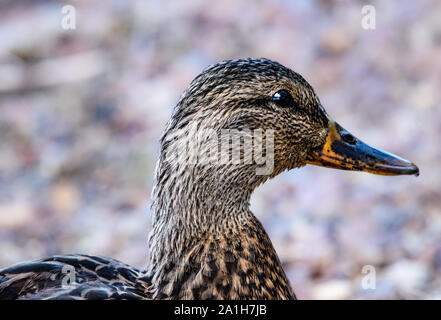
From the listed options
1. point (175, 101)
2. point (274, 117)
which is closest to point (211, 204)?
point (274, 117)

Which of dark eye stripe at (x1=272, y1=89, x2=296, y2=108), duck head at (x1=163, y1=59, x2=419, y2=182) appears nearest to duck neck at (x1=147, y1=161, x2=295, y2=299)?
duck head at (x1=163, y1=59, x2=419, y2=182)

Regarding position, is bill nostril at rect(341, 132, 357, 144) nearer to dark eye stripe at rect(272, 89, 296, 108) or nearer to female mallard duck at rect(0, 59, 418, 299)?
female mallard duck at rect(0, 59, 418, 299)

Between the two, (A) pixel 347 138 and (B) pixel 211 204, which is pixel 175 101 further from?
(B) pixel 211 204

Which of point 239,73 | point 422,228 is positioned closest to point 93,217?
point 422,228

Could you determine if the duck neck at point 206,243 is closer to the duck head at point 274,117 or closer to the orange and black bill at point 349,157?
the duck head at point 274,117

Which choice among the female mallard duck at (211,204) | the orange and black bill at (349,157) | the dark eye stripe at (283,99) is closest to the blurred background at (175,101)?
the orange and black bill at (349,157)
